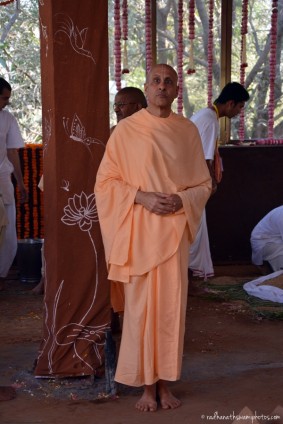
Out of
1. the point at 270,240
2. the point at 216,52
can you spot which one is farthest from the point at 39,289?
the point at 216,52

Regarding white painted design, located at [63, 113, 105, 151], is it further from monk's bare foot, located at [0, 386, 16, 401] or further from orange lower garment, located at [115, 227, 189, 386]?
monk's bare foot, located at [0, 386, 16, 401]

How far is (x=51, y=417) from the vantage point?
4062 millimetres

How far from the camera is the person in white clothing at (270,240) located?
7738 mm

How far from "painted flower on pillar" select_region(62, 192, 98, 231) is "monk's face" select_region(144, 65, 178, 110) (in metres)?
0.67

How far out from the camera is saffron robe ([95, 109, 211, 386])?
13.3ft

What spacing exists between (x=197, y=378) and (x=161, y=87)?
1.85 metres

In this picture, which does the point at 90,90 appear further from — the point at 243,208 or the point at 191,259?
the point at 243,208

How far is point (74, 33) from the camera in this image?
4.21m

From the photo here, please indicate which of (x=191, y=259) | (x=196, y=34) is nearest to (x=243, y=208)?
(x=191, y=259)

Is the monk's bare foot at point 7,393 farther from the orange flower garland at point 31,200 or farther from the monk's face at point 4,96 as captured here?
the orange flower garland at point 31,200

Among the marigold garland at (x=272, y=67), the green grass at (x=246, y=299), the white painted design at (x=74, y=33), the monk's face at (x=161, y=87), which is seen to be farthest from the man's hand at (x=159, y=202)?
the marigold garland at (x=272, y=67)

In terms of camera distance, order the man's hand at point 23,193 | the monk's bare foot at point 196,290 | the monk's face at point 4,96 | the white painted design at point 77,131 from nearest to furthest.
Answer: the white painted design at point 77,131
the monk's face at point 4,96
the monk's bare foot at point 196,290
the man's hand at point 23,193

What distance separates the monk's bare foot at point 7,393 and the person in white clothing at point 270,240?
403 centimetres

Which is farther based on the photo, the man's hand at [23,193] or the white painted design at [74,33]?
the man's hand at [23,193]
